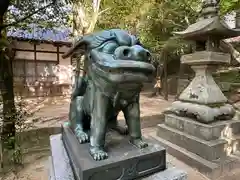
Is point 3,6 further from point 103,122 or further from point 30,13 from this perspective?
point 103,122

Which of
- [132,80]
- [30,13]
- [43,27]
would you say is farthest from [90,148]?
[43,27]

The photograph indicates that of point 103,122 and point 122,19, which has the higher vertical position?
point 122,19

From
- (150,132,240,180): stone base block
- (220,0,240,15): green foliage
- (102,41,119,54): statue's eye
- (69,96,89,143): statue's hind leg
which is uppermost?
(220,0,240,15): green foliage

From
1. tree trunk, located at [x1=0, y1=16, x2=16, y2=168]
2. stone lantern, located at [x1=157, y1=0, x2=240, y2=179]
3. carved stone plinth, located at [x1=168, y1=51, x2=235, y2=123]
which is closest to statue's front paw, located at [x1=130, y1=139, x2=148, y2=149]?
stone lantern, located at [x1=157, y1=0, x2=240, y2=179]

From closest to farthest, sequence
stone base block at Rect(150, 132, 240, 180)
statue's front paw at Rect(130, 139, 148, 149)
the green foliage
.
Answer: statue's front paw at Rect(130, 139, 148, 149) < stone base block at Rect(150, 132, 240, 180) < the green foliage

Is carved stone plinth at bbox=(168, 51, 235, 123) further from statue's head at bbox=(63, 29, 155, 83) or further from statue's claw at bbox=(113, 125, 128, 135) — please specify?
statue's head at bbox=(63, 29, 155, 83)

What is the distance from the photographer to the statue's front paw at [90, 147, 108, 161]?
114 cm

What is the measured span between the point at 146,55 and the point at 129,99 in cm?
30

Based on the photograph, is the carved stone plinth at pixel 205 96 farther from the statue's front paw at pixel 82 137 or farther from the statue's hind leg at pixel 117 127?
the statue's front paw at pixel 82 137

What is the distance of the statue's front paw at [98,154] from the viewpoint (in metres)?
1.14

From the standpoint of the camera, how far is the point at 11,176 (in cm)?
297

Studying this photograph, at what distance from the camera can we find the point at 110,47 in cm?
112

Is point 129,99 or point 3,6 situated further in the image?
point 3,6

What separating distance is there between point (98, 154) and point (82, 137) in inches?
10.0
